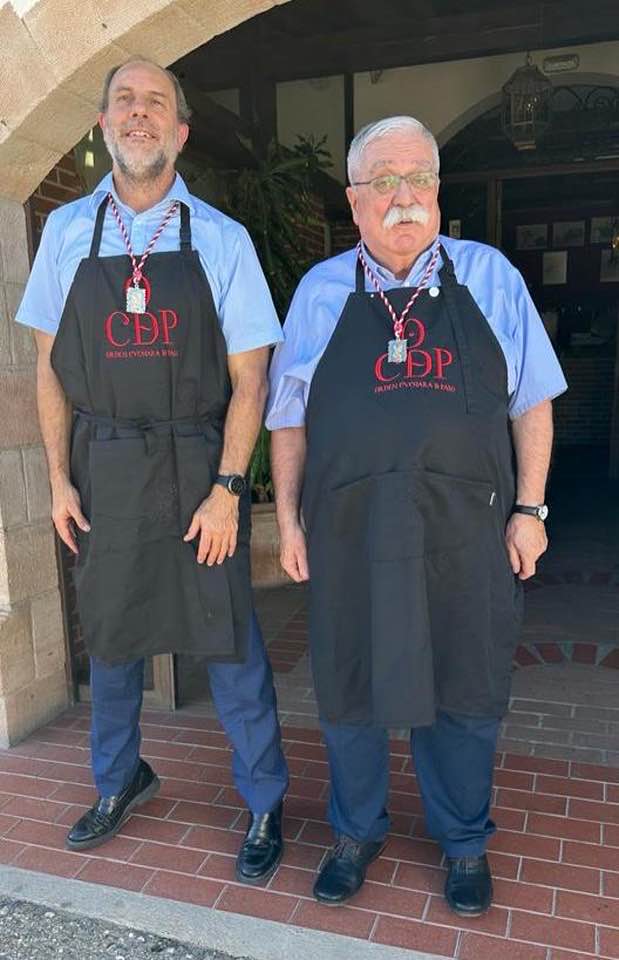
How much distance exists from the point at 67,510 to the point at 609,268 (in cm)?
831

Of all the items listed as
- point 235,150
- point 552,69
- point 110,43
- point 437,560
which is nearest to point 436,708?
point 437,560

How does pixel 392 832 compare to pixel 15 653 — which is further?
pixel 15 653

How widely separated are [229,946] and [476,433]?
146 centimetres

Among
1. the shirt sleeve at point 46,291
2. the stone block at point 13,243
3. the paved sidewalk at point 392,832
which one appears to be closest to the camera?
the paved sidewalk at point 392,832

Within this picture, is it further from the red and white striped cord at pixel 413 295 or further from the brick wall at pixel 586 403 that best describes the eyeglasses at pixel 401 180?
the brick wall at pixel 586 403

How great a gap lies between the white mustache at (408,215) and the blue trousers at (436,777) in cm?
127

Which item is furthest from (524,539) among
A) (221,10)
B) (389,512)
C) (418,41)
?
(418,41)

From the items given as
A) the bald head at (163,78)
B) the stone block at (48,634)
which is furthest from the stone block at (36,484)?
the bald head at (163,78)

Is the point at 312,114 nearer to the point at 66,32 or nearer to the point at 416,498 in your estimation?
the point at 66,32

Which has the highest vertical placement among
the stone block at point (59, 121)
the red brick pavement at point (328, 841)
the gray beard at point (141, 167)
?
the stone block at point (59, 121)

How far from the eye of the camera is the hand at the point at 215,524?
2.24 metres

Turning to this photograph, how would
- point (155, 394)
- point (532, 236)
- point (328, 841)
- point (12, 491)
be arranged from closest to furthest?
point (155, 394)
point (328, 841)
point (12, 491)
point (532, 236)

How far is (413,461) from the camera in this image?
6.53 feet

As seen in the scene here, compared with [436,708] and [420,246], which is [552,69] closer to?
[420,246]
